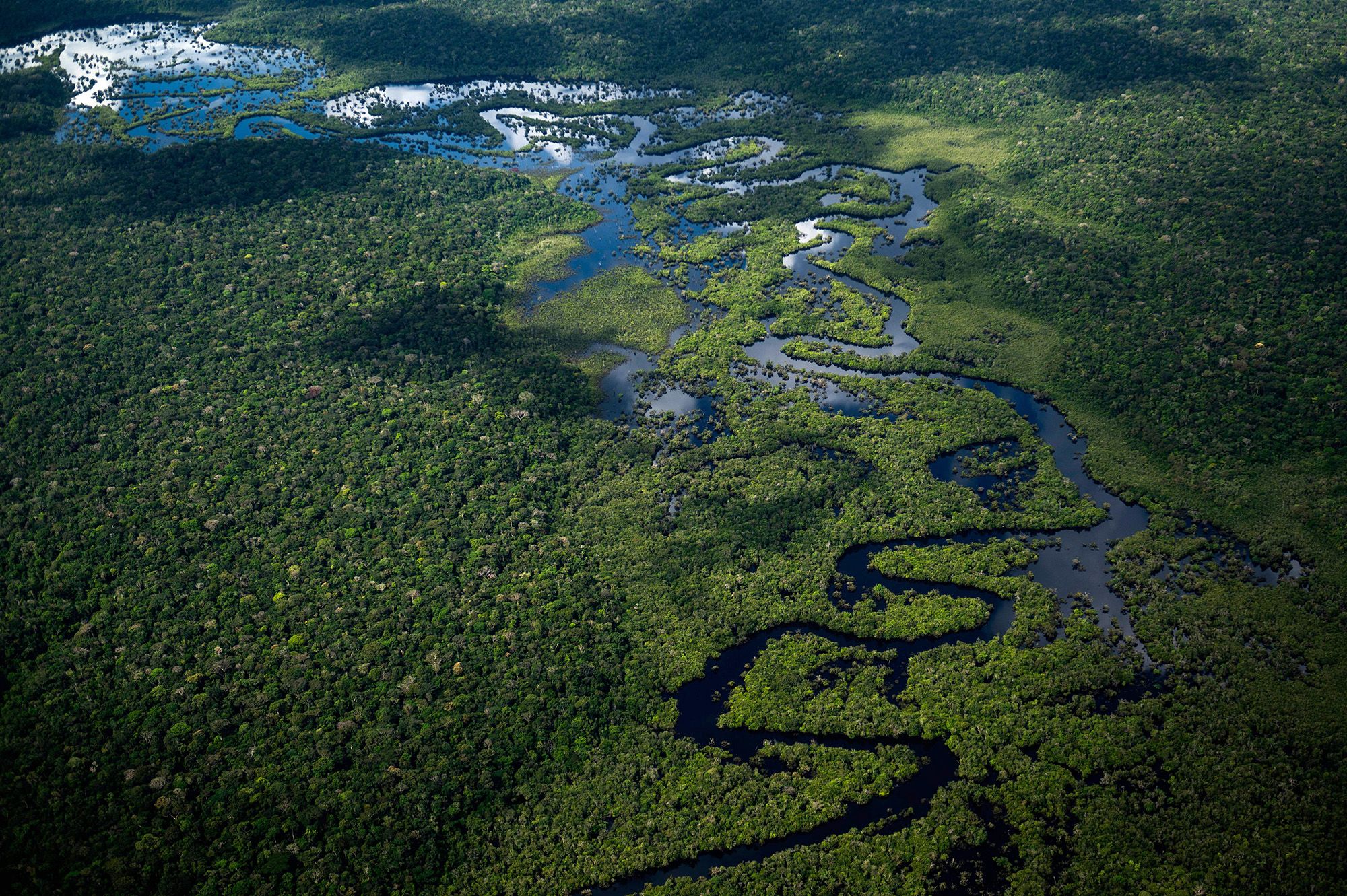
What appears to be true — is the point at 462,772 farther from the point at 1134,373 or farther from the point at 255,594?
the point at 1134,373

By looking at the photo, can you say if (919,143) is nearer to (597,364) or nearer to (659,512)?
(597,364)

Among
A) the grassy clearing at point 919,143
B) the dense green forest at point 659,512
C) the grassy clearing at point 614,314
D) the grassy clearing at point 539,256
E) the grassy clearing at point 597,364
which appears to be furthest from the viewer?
the grassy clearing at point 919,143

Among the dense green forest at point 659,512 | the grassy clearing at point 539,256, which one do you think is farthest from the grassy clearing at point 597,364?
the grassy clearing at point 539,256

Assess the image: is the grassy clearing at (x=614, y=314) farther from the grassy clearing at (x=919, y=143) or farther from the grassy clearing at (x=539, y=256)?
the grassy clearing at (x=919, y=143)

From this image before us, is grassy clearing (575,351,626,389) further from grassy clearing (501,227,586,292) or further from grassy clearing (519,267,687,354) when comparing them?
grassy clearing (501,227,586,292)

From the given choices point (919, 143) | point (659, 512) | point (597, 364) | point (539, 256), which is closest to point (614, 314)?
point (597, 364)

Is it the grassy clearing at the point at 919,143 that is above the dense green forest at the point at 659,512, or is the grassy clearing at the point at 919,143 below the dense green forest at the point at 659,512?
above
